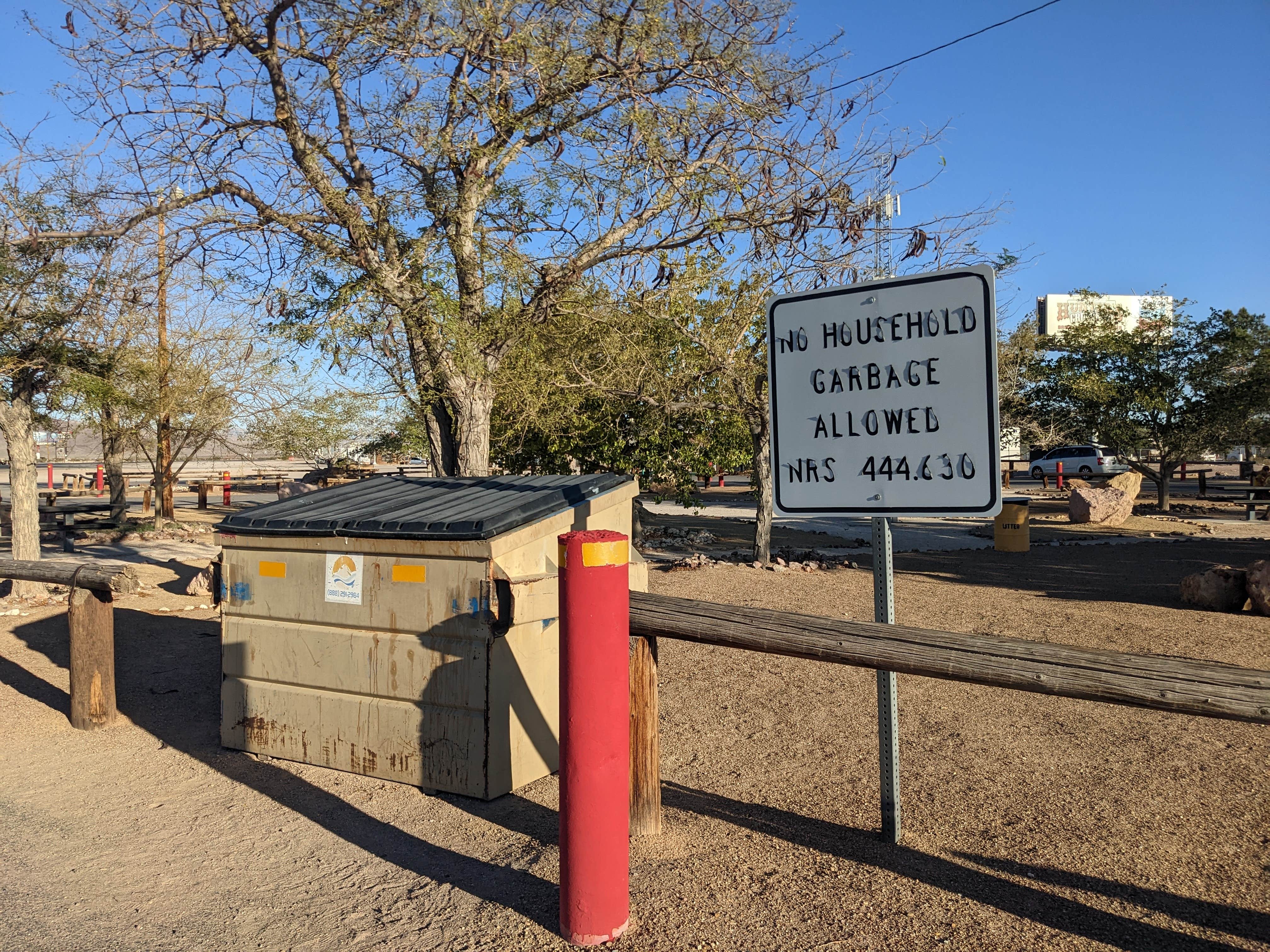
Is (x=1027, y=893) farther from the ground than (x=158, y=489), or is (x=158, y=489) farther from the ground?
(x=158, y=489)

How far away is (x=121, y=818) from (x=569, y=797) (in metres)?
2.71

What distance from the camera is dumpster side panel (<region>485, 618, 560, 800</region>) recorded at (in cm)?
440

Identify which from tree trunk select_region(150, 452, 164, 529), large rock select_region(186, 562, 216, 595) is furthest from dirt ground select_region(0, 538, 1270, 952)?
tree trunk select_region(150, 452, 164, 529)

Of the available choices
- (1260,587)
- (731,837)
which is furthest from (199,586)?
(1260,587)

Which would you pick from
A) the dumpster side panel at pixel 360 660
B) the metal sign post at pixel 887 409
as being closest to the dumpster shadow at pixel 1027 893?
the metal sign post at pixel 887 409

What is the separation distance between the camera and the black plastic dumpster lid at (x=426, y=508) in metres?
4.54

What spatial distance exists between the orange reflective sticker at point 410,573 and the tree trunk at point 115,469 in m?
16.0

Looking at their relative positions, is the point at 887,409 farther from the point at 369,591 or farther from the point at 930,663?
the point at 369,591

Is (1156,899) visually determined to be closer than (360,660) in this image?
Yes

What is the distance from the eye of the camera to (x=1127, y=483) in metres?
21.5

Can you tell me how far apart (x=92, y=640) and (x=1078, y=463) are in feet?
126

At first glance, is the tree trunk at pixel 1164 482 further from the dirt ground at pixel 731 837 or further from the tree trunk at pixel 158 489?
the tree trunk at pixel 158 489

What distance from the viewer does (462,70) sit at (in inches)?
354

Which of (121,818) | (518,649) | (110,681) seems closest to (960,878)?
(518,649)
